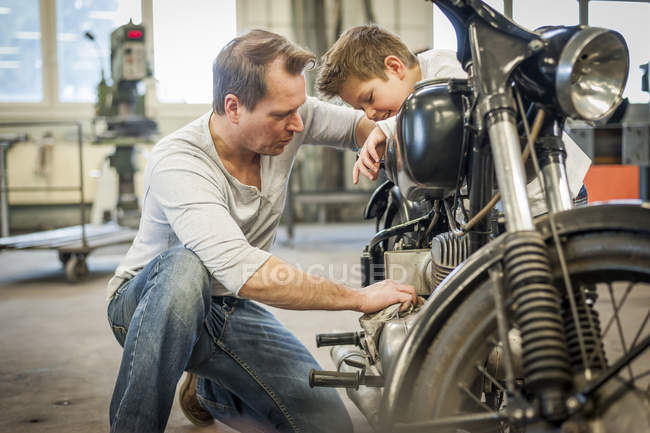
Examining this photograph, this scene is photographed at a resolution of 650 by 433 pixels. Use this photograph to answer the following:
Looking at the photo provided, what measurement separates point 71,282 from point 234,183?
104 inches

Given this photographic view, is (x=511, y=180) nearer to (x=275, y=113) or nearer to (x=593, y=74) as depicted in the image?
(x=593, y=74)

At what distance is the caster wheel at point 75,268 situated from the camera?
3504 millimetres

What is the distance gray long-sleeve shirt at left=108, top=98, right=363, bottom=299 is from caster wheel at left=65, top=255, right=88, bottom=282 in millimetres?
2383

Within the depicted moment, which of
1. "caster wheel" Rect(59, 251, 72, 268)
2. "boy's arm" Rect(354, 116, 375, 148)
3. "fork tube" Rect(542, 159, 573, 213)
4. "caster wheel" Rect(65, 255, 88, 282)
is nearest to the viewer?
"fork tube" Rect(542, 159, 573, 213)

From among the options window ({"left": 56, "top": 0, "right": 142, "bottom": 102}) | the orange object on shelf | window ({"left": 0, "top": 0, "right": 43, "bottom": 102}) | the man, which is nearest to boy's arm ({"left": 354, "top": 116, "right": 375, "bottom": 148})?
the man

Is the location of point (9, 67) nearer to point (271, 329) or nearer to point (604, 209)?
point (271, 329)

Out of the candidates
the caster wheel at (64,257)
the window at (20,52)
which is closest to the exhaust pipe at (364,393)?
the caster wheel at (64,257)

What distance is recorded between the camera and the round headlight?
2.50ft

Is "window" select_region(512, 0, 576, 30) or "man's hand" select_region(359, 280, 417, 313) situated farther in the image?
"window" select_region(512, 0, 576, 30)

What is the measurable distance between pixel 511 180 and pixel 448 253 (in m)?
0.36

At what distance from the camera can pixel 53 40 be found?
19.6 ft

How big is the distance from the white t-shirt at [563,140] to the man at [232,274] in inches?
8.3

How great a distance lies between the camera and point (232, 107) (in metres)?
1.28

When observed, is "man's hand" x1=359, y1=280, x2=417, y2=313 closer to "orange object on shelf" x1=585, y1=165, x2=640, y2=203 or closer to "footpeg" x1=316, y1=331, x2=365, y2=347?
"footpeg" x1=316, y1=331, x2=365, y2=347
